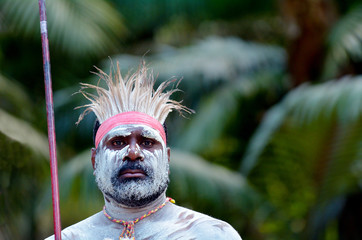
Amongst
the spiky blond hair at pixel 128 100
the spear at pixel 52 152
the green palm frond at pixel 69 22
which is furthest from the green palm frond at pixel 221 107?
the spear at pixel 52 152

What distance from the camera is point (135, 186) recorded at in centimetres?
446

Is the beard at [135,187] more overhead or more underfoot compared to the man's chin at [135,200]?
more overhead

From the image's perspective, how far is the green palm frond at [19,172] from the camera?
323 inches

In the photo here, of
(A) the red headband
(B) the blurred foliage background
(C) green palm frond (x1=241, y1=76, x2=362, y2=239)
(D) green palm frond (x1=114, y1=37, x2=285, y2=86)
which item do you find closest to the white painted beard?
(A) the red headband

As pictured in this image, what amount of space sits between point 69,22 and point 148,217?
5.96m

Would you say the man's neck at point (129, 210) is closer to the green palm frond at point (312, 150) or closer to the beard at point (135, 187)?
the beard at point (135, 187)

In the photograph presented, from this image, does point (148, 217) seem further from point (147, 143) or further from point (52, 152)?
point (52, 152)

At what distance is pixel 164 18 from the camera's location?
1165 cm

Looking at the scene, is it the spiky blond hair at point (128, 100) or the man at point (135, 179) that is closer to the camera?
the man at point (135, 179)

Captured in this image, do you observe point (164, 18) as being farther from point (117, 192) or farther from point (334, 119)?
point (117, 192)

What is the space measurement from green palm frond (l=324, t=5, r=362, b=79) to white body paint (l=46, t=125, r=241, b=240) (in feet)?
19.3

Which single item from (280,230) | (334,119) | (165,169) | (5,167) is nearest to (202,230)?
(165,169)

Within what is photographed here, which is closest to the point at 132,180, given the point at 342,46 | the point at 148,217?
the point at 148,217

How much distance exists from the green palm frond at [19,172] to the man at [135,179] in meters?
3.22
